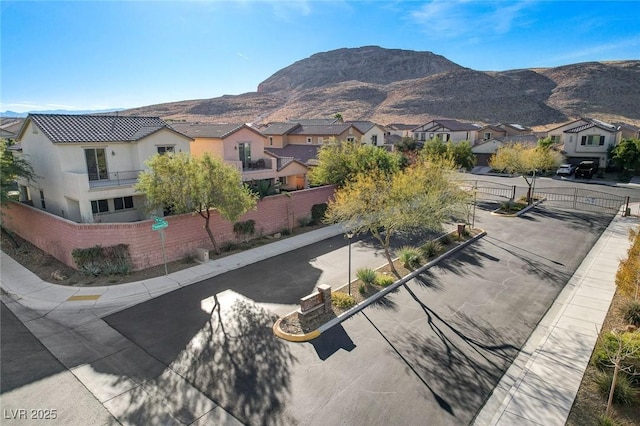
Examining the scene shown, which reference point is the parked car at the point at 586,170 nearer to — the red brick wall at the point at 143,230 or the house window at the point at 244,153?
the red brick wall at the point at 143,230

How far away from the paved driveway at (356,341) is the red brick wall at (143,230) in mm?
3714

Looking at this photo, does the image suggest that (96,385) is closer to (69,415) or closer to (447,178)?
(69,415)

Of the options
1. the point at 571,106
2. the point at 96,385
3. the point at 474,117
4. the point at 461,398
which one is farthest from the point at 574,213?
the point at 571,106

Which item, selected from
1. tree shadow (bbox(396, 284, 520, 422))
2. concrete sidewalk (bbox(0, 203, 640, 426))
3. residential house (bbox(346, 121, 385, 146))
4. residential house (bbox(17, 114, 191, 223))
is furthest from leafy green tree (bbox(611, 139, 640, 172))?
residential house (bbox(17, 114, 191, 223))

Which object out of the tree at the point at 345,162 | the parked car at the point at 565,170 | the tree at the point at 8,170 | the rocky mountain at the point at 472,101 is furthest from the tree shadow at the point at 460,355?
the rocky mountain at the point at 472,101

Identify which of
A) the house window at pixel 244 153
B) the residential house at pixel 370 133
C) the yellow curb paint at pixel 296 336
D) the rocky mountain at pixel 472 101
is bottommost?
the yellow curb paint at pixel 296 336

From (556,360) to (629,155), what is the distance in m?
43.6

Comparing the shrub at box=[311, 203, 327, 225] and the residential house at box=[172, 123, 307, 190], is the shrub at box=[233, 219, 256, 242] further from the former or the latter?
the residential house at box=[172, 123, 307, 190]

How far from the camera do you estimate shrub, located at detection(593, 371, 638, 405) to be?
348 inches

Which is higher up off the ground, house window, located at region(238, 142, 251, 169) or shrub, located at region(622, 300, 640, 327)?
house window, located at region(238, 142, 251, 169)

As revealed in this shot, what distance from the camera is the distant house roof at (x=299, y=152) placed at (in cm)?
3914

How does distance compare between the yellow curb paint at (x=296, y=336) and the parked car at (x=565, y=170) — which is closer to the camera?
the yellow curb paint at (x=296, y=336)

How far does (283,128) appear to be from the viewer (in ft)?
155

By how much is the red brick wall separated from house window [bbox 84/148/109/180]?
11.4 feet
